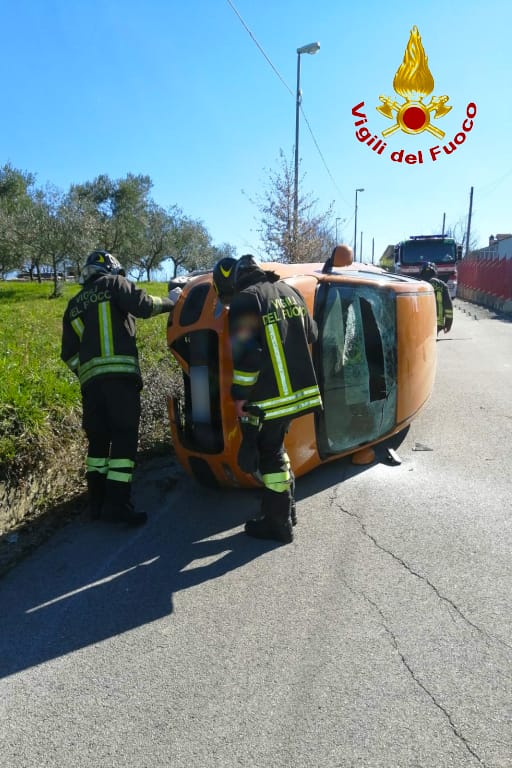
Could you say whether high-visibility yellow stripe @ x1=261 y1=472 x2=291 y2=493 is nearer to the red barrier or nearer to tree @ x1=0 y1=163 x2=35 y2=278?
the red barrier

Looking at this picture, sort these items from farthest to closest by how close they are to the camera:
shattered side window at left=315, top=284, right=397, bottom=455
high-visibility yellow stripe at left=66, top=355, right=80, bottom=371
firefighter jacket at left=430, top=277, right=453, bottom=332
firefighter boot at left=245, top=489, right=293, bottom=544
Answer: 1. firefighter jacket at left=430, top=277, right=453, bottom=332
2. shattered side window at left=315, top=284, right=397, bottom=455
3. high-visibility yellow stripe at left=66, top=355, right=80, bottom=371
4. firefighter boot at left=245, top=489, right=293, bottom=544

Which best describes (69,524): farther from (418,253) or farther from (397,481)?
(418,253)

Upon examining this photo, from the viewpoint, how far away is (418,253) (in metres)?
22.1

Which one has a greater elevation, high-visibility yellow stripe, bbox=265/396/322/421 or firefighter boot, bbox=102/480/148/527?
high-visibility yellow stripe, bbox=265/396/322/421

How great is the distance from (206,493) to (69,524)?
106 cm

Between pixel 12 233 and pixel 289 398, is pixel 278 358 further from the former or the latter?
pixel 12 233

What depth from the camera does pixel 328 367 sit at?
4469mm

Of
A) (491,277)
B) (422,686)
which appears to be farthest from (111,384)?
(491,277)

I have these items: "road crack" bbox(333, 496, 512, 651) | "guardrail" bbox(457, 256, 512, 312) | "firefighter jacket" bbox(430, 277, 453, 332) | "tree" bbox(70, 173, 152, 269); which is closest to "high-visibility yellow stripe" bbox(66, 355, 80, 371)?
"road crack" bbox(333, 496, 512, 651)

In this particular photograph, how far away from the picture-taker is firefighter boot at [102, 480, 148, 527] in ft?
13.2

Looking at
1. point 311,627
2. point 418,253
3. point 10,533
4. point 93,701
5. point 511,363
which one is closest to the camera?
point 93,701

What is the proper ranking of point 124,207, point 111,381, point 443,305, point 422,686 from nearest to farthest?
point 422,686 < point 111,381 < point 443,305 < point 124,207

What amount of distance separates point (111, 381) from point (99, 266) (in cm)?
89

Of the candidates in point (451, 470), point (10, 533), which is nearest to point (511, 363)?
point (451, 470)
